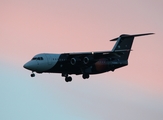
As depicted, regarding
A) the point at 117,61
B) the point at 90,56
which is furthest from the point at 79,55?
the point at 117,61

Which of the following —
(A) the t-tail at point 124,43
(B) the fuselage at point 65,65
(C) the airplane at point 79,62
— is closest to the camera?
(B) the fuselage at point 65,65

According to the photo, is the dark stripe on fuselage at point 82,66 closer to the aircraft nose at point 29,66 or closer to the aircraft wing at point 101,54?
the aircraft wing at point 101,54

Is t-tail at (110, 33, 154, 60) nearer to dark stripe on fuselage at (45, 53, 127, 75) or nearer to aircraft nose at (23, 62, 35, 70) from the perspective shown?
dark stripe on fuselage at (45, 53, 127, 75)

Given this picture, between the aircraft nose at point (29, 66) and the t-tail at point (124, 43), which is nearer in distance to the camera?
the aircraft nose at point (29, 66)

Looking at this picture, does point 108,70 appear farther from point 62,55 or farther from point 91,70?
point 62,55

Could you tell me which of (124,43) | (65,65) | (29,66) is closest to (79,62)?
(65,65)

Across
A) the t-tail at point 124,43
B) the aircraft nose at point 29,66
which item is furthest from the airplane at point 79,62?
the t-tail at point 124,43

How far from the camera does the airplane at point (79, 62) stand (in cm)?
5278

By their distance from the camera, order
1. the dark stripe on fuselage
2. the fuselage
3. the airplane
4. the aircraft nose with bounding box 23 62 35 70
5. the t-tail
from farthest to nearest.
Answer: the t-tail → the dark stripe on fuselage → the airplane → the fuselage → the aircraft nose with bounding box 23 62 35 70

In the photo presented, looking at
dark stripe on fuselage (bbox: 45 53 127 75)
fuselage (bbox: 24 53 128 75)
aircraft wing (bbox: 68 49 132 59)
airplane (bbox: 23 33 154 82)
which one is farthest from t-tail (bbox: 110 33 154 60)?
aircraft wing (bbox: 68 49 132 59)

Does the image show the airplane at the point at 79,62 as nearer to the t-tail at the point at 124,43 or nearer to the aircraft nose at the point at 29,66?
the aircraft nose at the point at 29,66

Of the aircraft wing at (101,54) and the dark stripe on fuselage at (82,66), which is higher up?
the aircraft wing at (101,54)

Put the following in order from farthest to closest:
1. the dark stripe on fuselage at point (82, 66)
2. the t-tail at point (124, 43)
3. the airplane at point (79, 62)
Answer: the t-tail at point (124, 43), the dark stripe on fuselage at point (82, 66), the airplane at point (79, 62)

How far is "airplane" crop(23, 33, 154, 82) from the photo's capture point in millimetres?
52781
